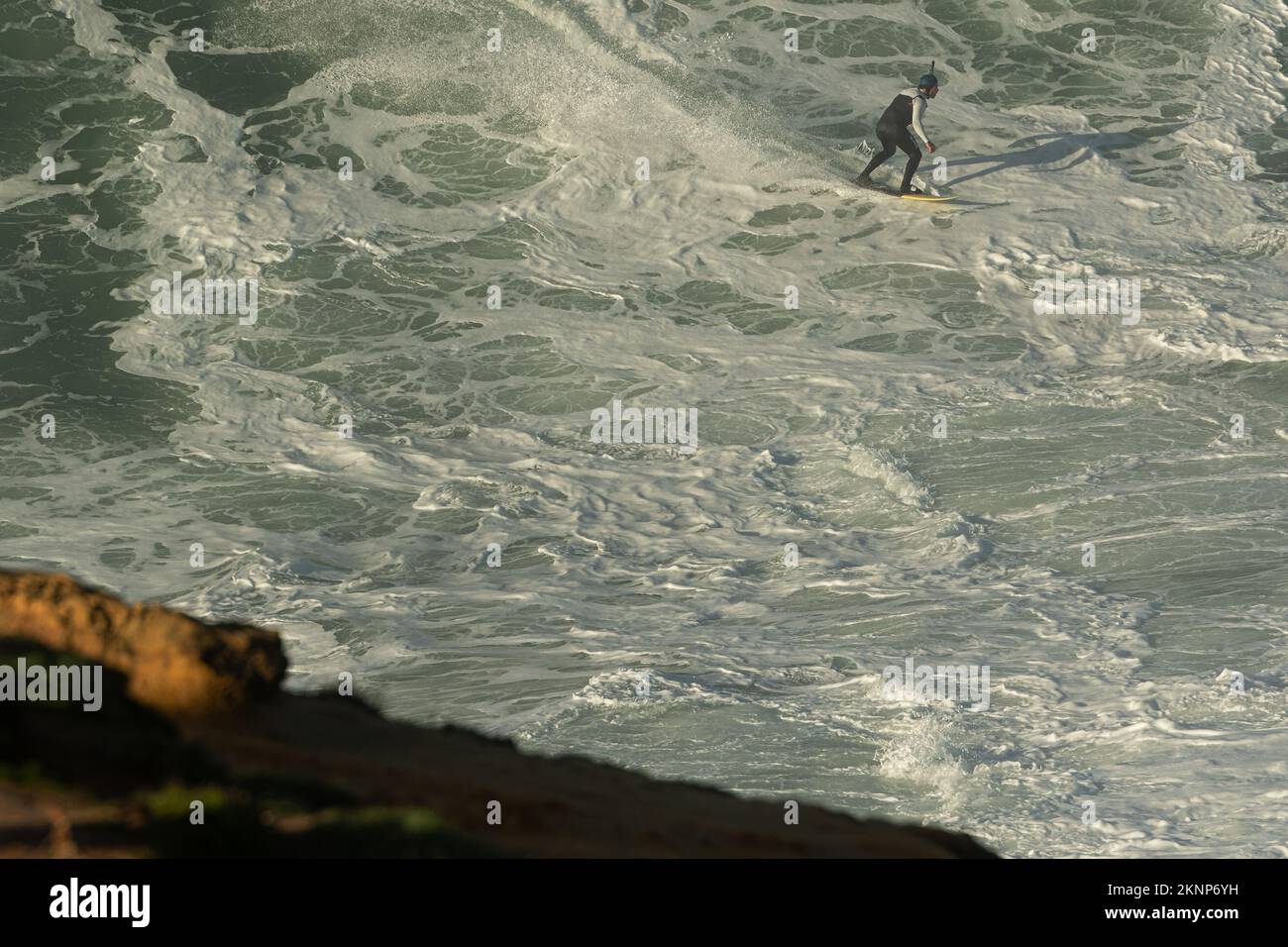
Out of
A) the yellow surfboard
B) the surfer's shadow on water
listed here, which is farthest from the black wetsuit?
the surfer's shadow on water

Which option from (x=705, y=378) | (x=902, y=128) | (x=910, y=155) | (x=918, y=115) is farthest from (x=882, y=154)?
(x=705, y=378)

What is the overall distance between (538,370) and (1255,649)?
27.8 ft

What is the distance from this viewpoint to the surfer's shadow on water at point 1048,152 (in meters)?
20.7

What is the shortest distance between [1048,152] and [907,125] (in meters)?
3.20

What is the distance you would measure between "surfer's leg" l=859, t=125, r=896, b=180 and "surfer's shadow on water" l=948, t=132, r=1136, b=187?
1261mm

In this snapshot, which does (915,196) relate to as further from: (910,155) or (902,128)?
(902,128)

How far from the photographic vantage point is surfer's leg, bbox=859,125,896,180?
62.8ft

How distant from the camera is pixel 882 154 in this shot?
774 inches

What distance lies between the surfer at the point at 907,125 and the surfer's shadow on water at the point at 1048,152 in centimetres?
132

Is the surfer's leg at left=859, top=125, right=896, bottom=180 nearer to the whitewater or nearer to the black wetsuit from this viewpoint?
the black wetsuit

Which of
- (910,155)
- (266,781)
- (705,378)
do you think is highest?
(910,155)

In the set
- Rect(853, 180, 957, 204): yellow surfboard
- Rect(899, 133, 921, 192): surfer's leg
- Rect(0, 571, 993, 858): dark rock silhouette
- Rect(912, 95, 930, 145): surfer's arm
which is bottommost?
Rect(0, 571, 993, 858): dark rock silhouette
